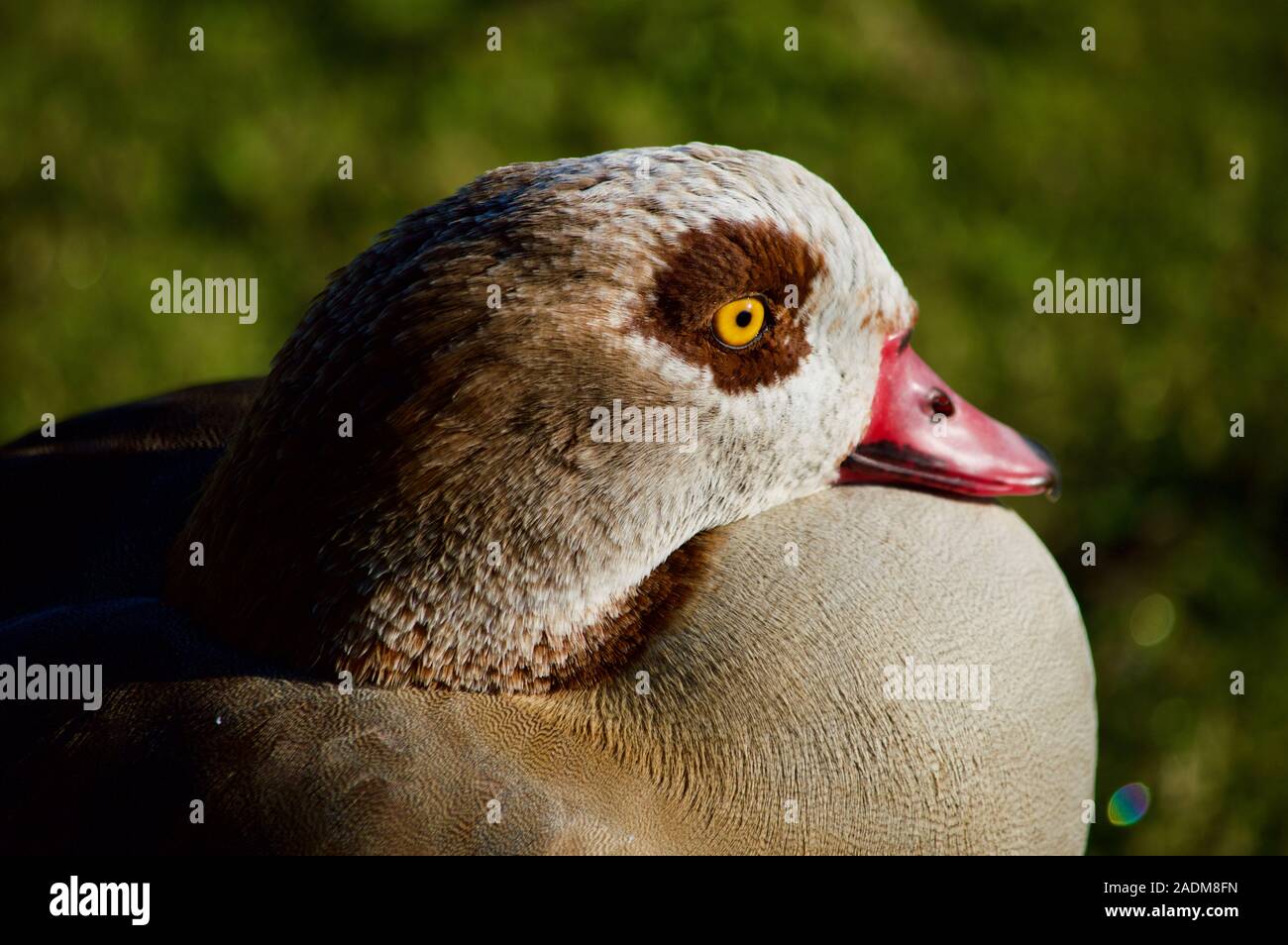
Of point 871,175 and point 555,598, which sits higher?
point 871,175

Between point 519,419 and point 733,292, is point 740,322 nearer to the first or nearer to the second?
point 733,292

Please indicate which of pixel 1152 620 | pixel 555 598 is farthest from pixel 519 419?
pixel 1152 620

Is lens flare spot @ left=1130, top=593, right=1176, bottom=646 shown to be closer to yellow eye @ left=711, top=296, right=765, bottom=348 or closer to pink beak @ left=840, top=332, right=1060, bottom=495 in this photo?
pink beak @ left=840, top=332, right=1060, bottom=495

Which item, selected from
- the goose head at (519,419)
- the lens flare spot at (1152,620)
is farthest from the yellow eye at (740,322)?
the lens flare spot at (1152,620)

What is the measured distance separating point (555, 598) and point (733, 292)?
45cm

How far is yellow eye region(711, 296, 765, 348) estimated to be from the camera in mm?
1773

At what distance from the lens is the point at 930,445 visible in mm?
2057

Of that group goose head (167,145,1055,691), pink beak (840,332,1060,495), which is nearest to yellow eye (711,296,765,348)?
goose head (167,145,1055,691)

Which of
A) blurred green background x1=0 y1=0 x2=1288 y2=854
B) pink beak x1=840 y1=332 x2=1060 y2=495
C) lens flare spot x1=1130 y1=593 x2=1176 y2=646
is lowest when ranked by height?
lens flare spot x1=1130 y1=593 x2=1176 y2=646

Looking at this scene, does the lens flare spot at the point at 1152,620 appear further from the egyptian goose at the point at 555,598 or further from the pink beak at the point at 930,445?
the egyptian goose at the point at 555,598

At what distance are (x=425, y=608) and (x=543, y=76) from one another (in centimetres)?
287

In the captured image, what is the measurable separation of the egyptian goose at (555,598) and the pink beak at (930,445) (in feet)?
0.35

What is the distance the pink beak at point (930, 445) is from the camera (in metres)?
2.03

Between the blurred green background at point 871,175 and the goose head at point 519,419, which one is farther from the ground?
the blurred green background at point 871,175
